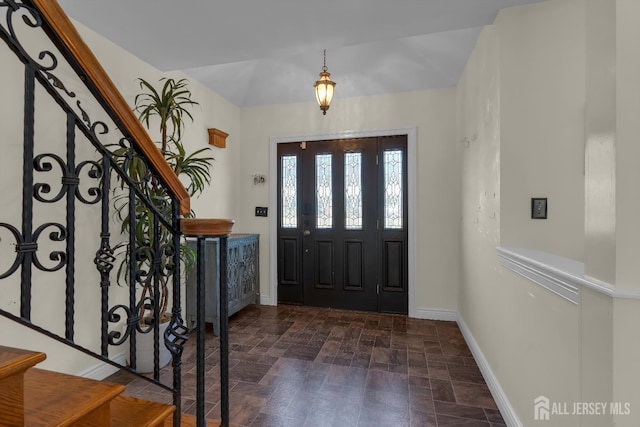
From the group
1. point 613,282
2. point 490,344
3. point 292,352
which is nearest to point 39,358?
point 613,282

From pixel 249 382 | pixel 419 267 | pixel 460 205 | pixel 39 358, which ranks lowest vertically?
pixel 249 382

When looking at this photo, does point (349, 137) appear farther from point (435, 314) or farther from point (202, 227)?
point (202, 227)

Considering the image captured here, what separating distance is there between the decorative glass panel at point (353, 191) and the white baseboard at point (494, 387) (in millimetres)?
1675

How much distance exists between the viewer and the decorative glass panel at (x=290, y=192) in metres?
4.12

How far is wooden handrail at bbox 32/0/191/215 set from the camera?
0.85 meters

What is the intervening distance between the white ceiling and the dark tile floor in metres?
2.50

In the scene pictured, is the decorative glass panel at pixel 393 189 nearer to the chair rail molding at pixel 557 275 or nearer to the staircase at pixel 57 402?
the chair rail molding at pixel 557 275

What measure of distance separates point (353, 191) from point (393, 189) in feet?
1.55

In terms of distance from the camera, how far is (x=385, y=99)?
3.76 m

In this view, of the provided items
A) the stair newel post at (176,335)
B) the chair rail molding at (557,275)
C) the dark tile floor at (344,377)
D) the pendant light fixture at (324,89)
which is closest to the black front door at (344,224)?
the dark tile floor at (344,377)

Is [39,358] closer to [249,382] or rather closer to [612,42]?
[249,382]

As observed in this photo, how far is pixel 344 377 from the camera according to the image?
237 cm

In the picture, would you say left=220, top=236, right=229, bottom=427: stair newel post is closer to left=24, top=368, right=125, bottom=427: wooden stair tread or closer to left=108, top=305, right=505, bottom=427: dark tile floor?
left=24, top=368, right=125, bottom=427: wooden stair tread

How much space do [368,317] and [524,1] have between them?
10.2 ft
